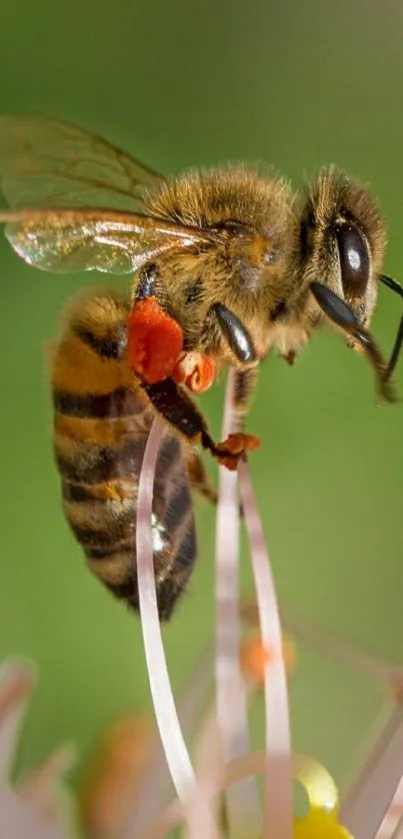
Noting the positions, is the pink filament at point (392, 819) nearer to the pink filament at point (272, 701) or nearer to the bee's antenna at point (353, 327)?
the pink filament at point (272, 701)

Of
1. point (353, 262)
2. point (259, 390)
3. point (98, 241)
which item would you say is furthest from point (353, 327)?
point (259, 390)

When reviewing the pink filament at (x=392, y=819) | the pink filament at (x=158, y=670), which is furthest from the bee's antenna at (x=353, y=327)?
the pink filament at (x=392, y=819)

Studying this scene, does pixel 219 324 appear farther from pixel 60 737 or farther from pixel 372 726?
pixel 60 737

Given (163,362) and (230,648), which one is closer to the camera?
(163,362)

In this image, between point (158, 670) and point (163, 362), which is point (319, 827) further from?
point (163, 362)

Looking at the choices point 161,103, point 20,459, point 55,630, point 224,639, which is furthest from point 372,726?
point 161,103

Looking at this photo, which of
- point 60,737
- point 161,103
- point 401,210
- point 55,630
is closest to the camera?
point 60,737
